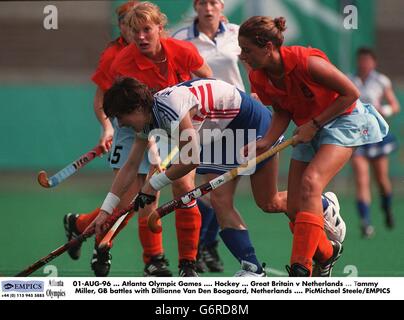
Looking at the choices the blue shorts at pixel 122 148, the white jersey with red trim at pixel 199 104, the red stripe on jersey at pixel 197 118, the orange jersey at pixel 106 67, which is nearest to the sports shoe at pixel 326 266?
the white jersey with red trim at pixel 199 104

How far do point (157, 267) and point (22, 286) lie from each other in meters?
1.06

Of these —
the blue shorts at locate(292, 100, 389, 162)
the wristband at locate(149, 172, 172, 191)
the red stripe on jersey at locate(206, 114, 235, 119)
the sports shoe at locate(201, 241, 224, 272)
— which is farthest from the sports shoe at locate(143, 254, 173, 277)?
the blue shorts at locate(292, 100, 389, 162)

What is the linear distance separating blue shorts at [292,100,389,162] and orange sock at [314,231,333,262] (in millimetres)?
419

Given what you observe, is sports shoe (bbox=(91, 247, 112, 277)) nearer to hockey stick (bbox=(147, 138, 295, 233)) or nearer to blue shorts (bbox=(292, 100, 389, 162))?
hockey stick (bbox=(147, 138, 295, 233))

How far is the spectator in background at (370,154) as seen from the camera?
7820 millimetres

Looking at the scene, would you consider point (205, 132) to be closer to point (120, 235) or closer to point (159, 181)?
point (159, 181)

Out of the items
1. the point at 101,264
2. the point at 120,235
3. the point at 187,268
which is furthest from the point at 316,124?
the point at 120,235

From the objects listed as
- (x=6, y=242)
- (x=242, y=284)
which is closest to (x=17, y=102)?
(x=6, y=242)

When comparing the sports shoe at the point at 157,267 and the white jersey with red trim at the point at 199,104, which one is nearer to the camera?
the white jersey with red trim at the point at 199,104

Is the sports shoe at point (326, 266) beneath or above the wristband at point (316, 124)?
beneath

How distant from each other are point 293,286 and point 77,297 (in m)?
0.93

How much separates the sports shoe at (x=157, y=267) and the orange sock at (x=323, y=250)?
92cm

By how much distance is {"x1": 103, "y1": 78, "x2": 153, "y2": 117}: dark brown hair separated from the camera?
4184mm

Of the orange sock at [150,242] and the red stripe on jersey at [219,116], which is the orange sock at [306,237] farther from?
the orange sock at [150,242]
